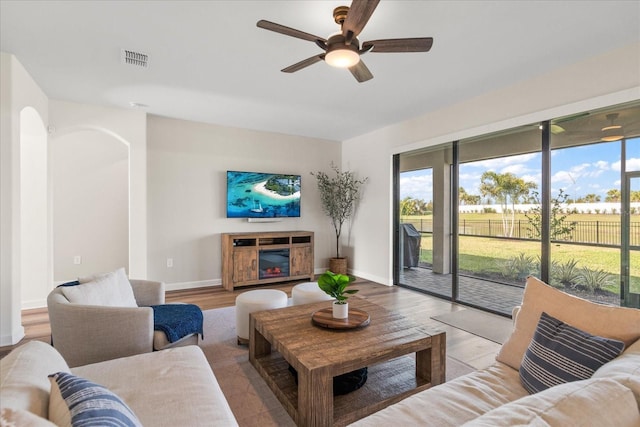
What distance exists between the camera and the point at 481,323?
3.46 meters

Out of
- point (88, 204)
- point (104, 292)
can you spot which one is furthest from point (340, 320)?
point (88, 204)

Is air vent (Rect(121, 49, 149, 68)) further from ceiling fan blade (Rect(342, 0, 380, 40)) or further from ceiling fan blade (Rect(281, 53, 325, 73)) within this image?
ceiling fan blade (Rect(342, 0, 380, 40))

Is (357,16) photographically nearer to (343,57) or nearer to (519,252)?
(343,57)

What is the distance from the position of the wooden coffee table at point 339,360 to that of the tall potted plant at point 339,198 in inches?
127

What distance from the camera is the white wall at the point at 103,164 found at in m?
4.06

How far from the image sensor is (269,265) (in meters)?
5.17

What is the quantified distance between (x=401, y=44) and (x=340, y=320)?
1.95 m

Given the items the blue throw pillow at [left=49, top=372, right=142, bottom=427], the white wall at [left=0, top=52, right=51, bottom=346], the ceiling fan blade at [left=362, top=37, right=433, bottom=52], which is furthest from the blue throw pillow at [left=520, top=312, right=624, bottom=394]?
the white wall at [left=0, top=52, right=51, bottom=346]

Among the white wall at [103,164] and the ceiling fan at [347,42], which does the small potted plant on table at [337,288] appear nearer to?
the ceiling fan at [347,42]

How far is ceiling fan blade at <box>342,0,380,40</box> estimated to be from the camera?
1689 mm

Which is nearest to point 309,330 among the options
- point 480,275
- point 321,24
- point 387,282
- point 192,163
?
point 321,24

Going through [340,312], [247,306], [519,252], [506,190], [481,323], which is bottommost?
[481,323]

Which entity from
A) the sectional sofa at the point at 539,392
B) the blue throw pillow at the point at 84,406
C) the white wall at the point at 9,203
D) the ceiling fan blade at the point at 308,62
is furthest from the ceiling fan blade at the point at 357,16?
the white wall at the point at 9,203

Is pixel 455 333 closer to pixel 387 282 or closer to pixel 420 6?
pixel 387 282
